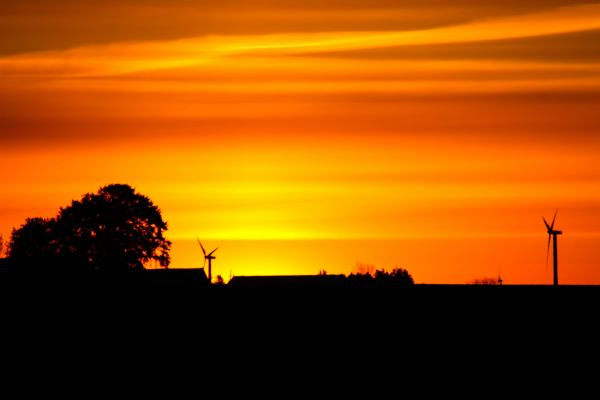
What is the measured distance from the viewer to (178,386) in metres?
79.3

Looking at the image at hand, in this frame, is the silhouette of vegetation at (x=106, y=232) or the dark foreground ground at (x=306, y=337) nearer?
the dark foreground ground at (x=306, y=337)

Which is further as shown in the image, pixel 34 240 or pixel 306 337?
pixel 34 240

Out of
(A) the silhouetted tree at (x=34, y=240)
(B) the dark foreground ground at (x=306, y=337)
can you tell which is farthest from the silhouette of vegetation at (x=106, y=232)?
(B) the dark foreground ground at (x=306, y=337)

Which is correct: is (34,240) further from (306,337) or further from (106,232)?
(306,337)

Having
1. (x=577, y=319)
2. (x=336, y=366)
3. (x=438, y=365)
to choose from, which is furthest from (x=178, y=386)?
(x=577, y=319)

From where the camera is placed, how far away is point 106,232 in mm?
164875

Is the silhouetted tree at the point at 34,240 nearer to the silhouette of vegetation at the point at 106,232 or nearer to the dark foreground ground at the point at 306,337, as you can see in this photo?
the silhouette of vegetation at the point at 106,232

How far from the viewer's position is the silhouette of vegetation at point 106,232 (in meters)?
164

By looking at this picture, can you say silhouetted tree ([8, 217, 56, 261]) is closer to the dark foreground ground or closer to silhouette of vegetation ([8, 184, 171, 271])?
silhouette of vegetation ([8, 184, 171, 271])

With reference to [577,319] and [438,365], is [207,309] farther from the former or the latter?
[577,319]

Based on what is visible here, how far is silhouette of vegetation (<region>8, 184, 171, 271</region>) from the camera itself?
164 meters

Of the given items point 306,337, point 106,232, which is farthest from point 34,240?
point 306,337

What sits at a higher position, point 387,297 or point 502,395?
point 387,297

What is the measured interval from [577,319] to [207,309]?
21733 millimetres
